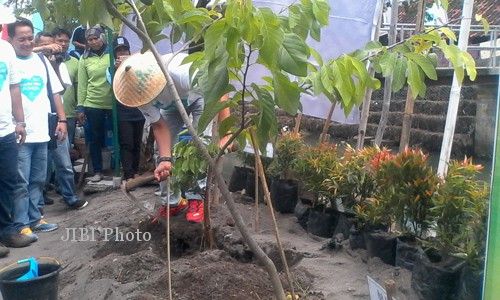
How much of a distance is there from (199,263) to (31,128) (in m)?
2.42

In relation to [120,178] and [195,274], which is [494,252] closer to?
[195,274]

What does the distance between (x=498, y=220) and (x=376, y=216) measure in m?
2.53

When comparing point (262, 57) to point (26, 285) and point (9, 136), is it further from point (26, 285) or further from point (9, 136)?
point (9, 136)

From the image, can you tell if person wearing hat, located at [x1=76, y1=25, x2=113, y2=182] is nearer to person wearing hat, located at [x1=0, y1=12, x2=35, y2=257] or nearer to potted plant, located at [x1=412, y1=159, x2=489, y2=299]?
person wearing hat, located at [x1=0, y1=12, x2=35, y2=257]

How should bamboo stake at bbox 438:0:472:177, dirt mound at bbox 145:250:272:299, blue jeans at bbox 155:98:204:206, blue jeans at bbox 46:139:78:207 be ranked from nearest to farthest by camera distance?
1. dirt mound at bbox 145:250:272:299
2. bamboo stake at bbox 438:0:472:177
3. blue jeans at bbox 155:98:204:206
4. blue jeans at bbox 46:139:78:207

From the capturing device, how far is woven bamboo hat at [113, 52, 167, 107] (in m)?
3.88

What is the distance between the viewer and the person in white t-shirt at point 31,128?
5.60m

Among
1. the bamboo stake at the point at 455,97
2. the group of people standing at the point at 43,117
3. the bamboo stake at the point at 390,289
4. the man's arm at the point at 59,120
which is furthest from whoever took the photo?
the man's arm at the point at 59,120

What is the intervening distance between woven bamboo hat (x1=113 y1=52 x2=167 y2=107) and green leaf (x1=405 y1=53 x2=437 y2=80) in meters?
1.71

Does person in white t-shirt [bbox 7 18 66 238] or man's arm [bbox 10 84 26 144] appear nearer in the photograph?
man's arm [bbox 10 84 26 144]

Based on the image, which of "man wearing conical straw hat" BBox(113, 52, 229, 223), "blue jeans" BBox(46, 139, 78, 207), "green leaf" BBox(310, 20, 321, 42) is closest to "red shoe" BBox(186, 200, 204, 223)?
"man wearing conical straw hat" BBox(113, 52, 229, 223)

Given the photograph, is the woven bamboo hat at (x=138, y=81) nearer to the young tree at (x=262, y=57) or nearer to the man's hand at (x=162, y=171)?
the man's hand at (x=162, y=171)

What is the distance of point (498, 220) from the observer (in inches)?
73.6

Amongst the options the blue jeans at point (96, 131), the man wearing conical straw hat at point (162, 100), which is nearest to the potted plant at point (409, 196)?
the man wearing conical straw hat at point (162, 100)
